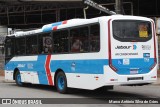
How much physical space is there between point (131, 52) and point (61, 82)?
398cm

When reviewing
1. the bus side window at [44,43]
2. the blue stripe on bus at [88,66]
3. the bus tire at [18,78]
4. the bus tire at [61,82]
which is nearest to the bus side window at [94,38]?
the blue stripe on bus at [88,66]

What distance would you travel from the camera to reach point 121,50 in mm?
15023

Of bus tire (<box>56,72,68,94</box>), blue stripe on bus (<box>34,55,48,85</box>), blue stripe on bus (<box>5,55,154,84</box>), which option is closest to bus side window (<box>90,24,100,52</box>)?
blue stripe on bus (<box>5,55,154,84</box>)

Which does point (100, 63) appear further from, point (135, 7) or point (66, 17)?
point (66, 17)

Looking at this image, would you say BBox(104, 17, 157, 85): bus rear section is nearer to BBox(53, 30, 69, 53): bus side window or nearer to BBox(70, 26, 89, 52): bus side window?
BBox(70, 26, 89, 52): bus side window

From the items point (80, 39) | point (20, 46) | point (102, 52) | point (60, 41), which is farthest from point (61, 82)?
point (20, 46)

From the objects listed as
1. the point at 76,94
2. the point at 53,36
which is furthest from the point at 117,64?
the point at 53,36

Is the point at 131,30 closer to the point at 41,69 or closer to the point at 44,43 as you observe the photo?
the point at 44,43

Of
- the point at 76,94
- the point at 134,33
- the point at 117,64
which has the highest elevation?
the point at 134,33

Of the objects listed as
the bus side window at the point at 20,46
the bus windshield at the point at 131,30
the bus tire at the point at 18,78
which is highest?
the bus windshield at the point at 131,30

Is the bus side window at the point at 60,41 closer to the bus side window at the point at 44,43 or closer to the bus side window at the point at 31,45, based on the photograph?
the bus side window at the point at 44,43

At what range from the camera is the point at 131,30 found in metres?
15.5

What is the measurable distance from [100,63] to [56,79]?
144 inches

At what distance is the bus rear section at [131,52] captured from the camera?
14841mm
